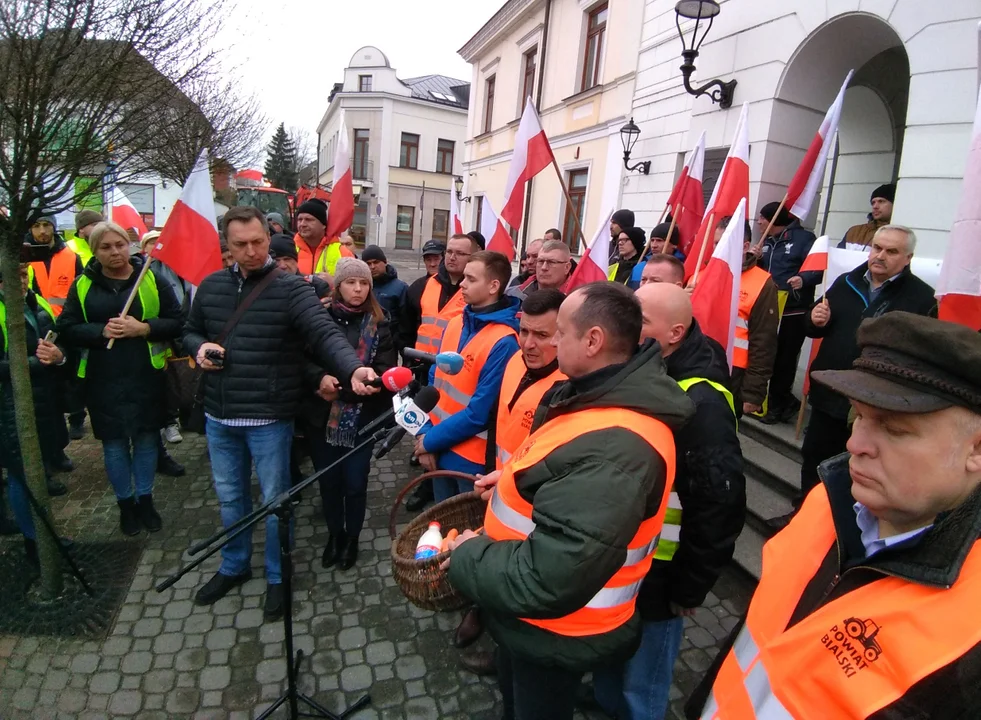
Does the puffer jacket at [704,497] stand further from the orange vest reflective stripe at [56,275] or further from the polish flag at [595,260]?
the orange vest reflective stripe at [56,275]

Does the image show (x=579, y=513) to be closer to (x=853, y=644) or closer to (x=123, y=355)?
(x=853, y=644)

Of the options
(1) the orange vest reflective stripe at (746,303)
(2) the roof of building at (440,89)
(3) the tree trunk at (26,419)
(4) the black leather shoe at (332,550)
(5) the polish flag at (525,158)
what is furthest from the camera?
(2) the roof of building at (440,89)

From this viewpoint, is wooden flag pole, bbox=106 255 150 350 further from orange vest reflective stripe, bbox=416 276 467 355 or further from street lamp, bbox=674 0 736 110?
street lamp, bbox=674 0 736 110

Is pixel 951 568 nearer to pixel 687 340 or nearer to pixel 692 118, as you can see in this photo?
pixel 687 340

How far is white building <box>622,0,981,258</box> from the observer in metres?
4.52

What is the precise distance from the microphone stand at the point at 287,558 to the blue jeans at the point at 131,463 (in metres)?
1.65

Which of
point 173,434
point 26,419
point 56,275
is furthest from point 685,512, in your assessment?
point 56,275

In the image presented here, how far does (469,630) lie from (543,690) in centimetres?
122

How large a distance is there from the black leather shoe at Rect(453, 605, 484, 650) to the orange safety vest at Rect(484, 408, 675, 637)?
137 cm

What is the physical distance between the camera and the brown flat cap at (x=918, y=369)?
3.18 ft

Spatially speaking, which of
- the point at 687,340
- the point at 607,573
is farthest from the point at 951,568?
the point at 687,340

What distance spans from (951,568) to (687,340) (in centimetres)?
132

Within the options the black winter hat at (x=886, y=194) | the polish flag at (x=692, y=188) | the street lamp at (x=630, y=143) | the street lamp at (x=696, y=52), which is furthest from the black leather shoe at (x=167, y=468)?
the street lamp at (x=630, y=143)

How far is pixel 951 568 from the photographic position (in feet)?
3.06
